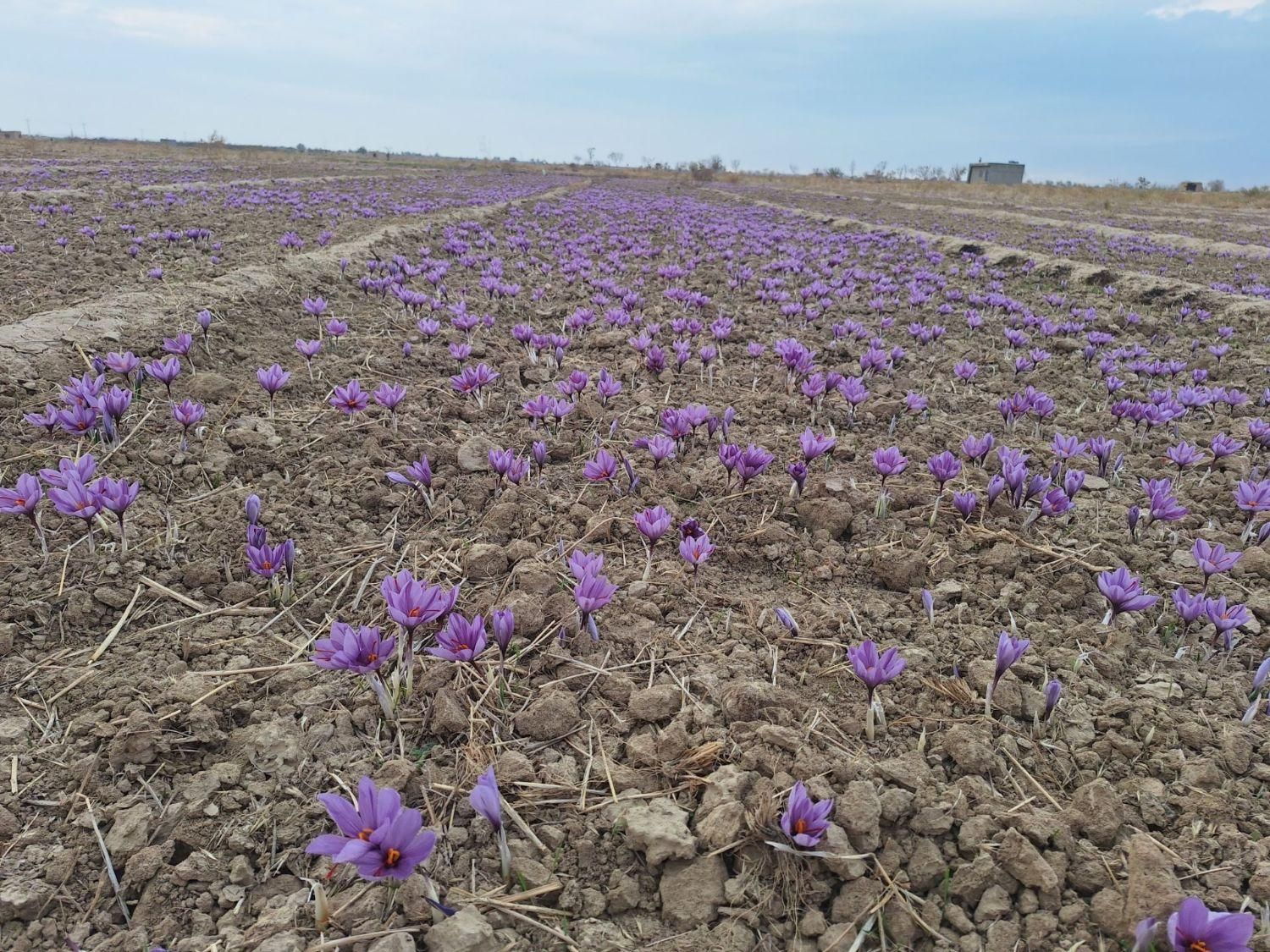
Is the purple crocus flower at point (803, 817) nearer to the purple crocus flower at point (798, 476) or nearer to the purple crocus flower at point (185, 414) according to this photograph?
the purple crocus flower at point (798, 476)

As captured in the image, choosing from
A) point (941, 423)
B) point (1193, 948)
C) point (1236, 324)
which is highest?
point (1236, 324)

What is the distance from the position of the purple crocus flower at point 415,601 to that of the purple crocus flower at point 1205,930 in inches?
68.0

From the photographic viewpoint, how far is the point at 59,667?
2.09 m

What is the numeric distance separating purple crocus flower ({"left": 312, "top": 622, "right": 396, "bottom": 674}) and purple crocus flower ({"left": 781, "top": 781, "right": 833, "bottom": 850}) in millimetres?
1073

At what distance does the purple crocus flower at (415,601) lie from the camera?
193cm

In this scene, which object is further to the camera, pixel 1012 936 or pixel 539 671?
pixel 539 671

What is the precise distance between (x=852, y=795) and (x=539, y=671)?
0.98 meters

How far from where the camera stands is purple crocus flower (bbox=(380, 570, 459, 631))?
193 cm

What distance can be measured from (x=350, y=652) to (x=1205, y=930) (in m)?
1.91

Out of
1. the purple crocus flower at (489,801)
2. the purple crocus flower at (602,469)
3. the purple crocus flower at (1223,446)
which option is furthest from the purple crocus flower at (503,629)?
the purple crocus flower at (1223,446)

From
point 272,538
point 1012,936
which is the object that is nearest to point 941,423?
point 1012,936

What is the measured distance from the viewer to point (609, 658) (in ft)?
7.41

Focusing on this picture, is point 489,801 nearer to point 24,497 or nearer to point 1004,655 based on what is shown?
point 1004,655

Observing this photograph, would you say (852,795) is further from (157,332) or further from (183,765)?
(157,332)
